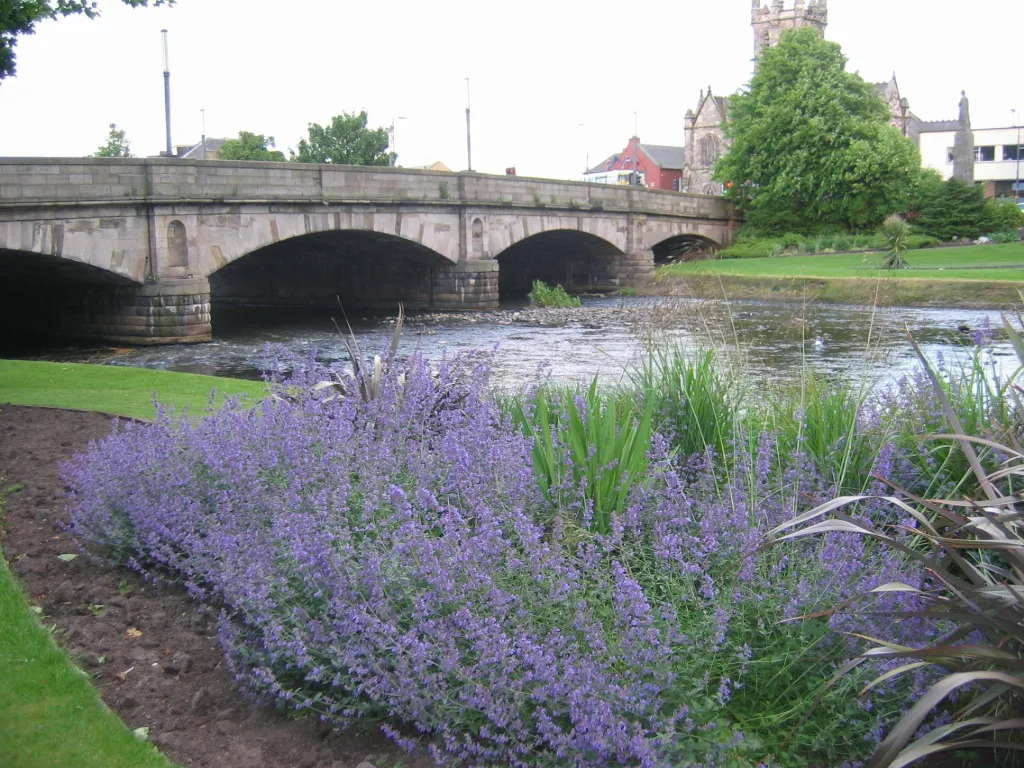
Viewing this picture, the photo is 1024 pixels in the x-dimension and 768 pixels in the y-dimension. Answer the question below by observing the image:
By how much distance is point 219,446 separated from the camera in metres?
4.92

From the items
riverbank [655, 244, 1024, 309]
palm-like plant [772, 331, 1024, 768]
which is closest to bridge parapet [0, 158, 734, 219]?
riverbank [655, 244, 1024, 309]

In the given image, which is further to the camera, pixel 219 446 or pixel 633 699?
pixel 219 446

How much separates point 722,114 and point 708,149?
10.4 ft

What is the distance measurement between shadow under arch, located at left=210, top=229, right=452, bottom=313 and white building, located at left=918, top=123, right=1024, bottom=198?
62.7 metres

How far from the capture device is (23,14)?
374 inches

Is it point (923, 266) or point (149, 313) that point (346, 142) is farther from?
point (149, 313)

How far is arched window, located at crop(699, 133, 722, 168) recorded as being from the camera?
8338cm

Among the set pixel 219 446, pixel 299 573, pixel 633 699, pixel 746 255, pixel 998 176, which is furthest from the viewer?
pixel 998 176

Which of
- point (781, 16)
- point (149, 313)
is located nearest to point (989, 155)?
point (781, 16)

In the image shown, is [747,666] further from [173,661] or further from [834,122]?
[834,122]

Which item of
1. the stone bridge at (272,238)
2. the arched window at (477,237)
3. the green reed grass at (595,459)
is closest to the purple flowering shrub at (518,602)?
the green reed grass at (595,459)

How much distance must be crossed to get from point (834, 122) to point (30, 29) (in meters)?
39.9

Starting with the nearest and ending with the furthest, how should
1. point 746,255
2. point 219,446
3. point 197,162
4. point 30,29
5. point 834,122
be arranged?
point 219,446 < point 30,29 < point 197,162 < point 746,255 < point 834,122

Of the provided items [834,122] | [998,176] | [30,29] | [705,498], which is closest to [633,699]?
[705,498]
